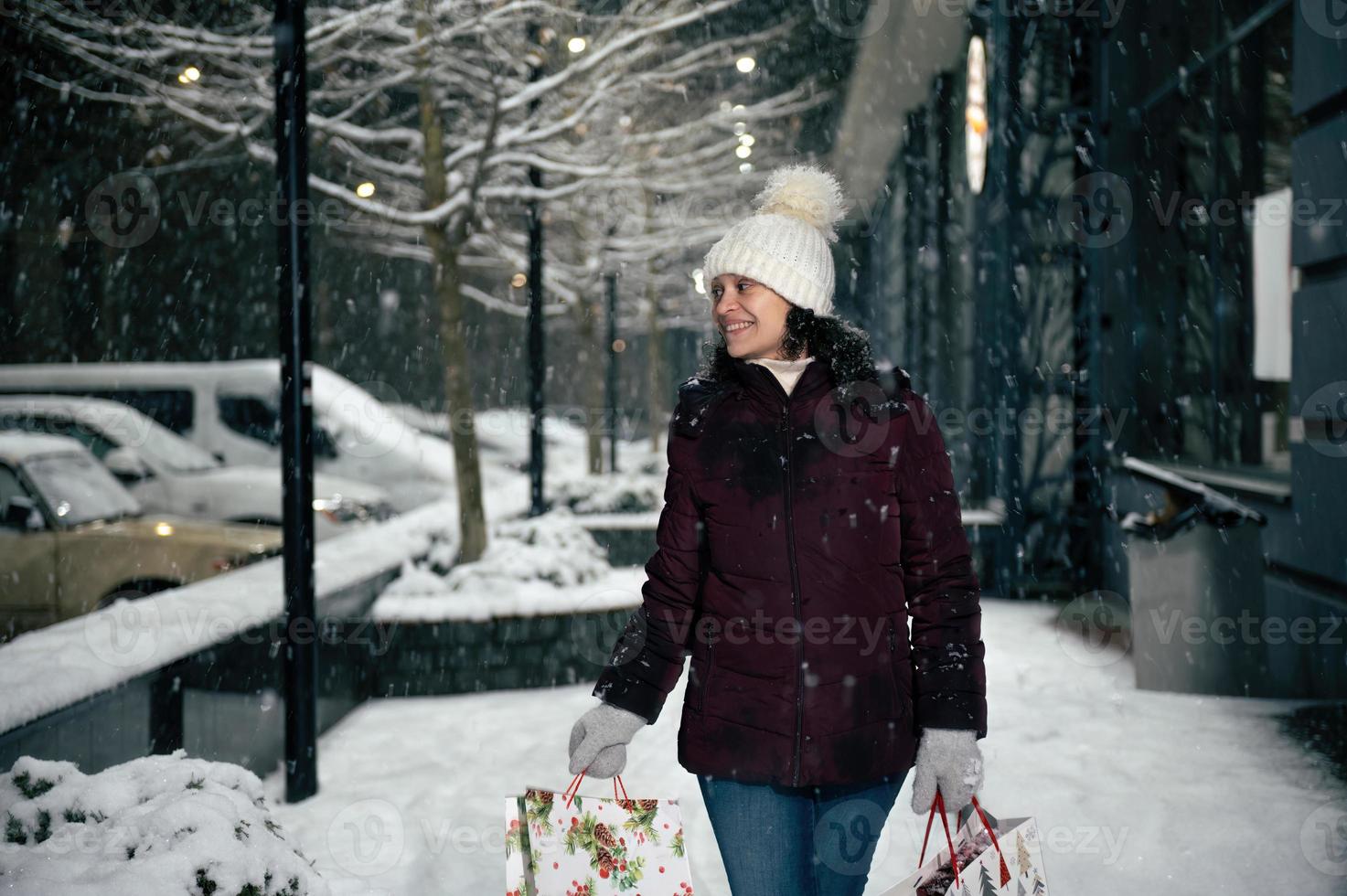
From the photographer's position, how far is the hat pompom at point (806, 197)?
2594 mm

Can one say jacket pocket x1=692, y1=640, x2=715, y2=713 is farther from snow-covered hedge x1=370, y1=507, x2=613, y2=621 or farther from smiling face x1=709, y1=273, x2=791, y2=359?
snow-covered hedge x1=370, y1=507, x2=613, y2=621

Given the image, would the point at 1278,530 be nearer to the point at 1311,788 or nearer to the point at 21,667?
the point at 1311,788

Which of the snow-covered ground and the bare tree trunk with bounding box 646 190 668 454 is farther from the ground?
the bare tree trunk with bounding box 646 190 668 454

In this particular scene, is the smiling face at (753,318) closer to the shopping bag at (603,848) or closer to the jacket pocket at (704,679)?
the jacket pocket at (704,679)

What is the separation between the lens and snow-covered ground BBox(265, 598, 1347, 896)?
399cm

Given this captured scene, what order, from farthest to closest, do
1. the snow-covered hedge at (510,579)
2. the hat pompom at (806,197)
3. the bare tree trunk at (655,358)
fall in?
the bare tree trunk at (655,358)
the snow-covered hedge at (510,579)
the hat pompom at (806,197)

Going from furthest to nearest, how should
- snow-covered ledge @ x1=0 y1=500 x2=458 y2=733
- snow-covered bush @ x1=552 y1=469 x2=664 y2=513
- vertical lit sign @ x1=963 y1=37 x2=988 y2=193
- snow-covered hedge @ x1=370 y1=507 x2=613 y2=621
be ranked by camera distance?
snow-covered bush @ x1=552 y1=469 x2=664 y2=513
vertical lit sign @ x1=963 y1=37 x2=988 y2=193
snow-covered hedge @ x1=370 y1=507 x2=613 y2=621
snow-covered ledge @ x1=0 y1=500 x2=458 y2=733

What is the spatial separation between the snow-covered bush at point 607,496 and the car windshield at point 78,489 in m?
6.55

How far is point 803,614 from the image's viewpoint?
7.39 ft

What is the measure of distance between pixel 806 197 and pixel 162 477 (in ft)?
30.1

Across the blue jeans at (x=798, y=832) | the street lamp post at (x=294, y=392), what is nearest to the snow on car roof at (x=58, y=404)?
the street lamp post at (x=294, y=392)

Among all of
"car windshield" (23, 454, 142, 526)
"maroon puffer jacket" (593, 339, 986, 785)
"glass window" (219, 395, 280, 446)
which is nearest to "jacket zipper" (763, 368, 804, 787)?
"maroon puffer jacket" (593, 339, 986, 785)

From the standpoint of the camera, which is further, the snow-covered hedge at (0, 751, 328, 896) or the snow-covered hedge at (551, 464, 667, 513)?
the snow-covered hedge at (551, 464, 667, 513)

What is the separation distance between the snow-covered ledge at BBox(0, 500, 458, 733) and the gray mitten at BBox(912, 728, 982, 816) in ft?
9.57
